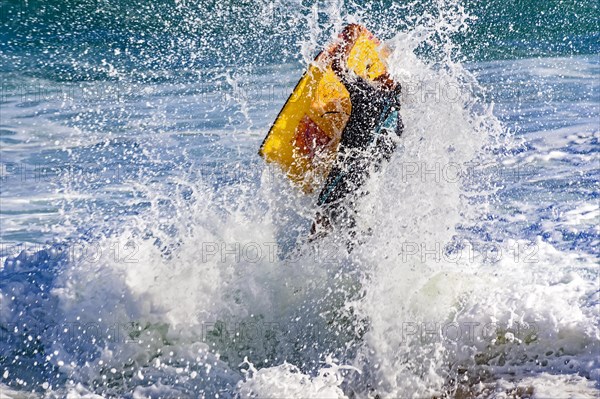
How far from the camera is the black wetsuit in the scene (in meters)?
A: 4.31

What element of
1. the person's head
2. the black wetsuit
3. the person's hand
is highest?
the person's head

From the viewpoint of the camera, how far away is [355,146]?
4340 mm

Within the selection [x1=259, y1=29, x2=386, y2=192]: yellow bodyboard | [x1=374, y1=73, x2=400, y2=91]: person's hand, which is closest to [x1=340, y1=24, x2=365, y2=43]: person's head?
[x1=259, y1=29, x2=386, y2=192]: yellow bodyboard

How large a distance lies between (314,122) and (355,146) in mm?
269

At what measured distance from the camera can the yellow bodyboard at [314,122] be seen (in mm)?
4406

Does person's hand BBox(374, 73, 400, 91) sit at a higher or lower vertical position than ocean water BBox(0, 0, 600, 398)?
higher

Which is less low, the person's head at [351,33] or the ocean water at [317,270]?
the person's head at [351,33]

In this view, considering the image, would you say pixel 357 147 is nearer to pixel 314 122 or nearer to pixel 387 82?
pixel 314 122

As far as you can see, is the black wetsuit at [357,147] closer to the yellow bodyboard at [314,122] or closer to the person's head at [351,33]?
the yellow bodyboard at [314,122]

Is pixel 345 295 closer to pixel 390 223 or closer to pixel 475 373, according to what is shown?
pixel 390 223

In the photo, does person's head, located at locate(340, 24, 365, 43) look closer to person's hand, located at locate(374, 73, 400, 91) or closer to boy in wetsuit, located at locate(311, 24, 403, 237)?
boy in wetsuit, located at locate(311, 24, 403, 237)

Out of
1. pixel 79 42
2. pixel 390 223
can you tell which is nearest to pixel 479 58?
pixel 79 42

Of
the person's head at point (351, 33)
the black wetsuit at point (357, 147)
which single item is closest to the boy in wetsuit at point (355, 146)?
the black wetsuit at point (357, 147)

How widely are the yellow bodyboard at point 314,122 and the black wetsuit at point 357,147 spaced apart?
0.08 m
